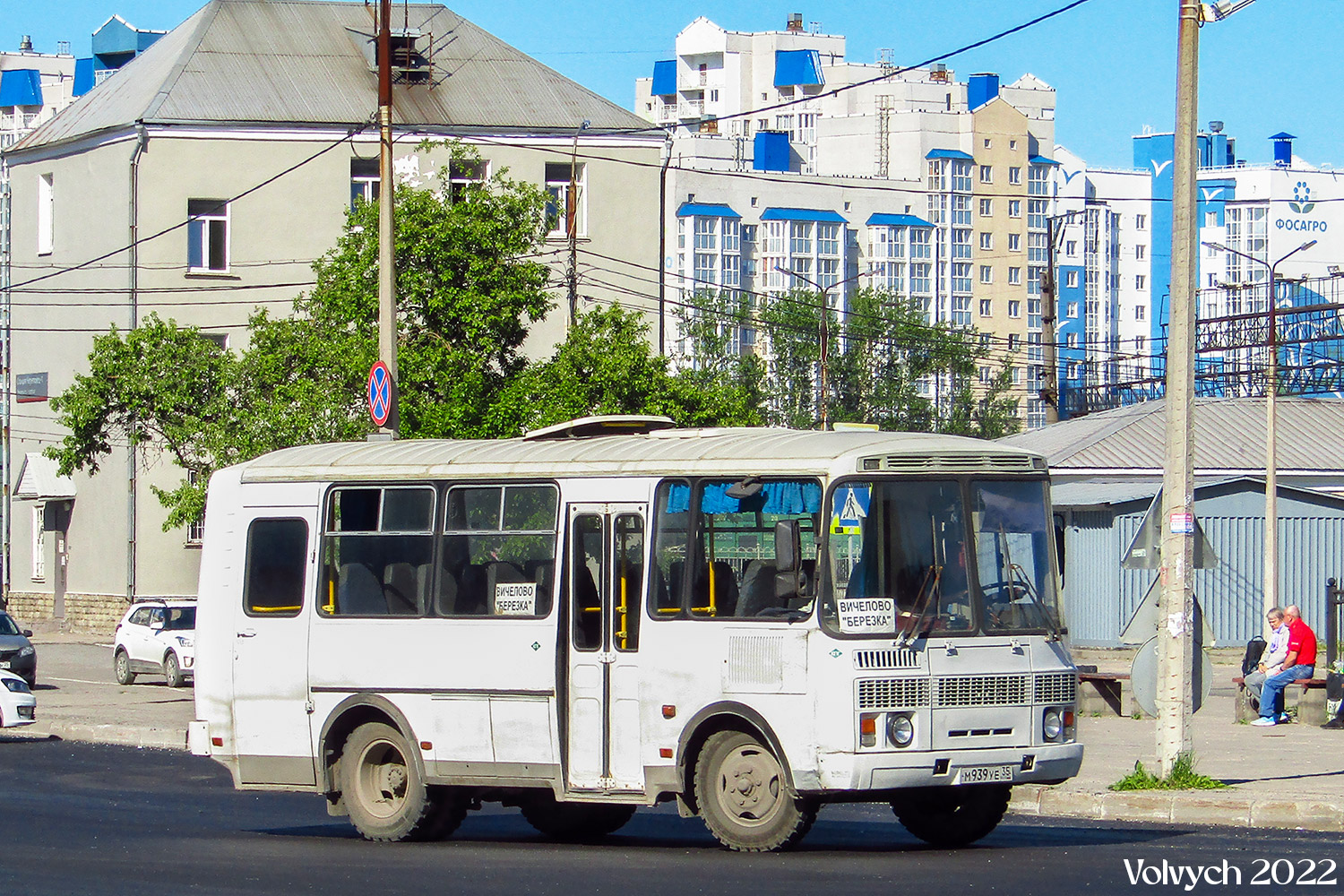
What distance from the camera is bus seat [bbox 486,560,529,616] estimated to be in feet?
44.9

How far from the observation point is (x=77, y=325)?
51125mm

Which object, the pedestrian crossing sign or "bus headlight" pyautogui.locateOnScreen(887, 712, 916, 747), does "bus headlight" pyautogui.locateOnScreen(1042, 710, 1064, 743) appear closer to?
"bus headlight" pyautogui.locateOnScreen(887, 712, 916, 747)

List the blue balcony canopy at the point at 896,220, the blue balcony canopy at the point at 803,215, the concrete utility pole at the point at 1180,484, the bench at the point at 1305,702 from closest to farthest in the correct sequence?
the concrete utility pole at the point at 1180,484
the bench at the point at 1305,702
the blue balcony canopy at the point at 803,215
the blue balcony canopy at the point at 896,220

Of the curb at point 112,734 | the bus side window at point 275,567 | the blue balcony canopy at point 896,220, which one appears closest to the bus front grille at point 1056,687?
the bus side window at point 275,567

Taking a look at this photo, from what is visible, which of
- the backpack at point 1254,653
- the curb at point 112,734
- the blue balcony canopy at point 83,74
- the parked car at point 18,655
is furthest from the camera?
the blue balcony canopy at point 83,74

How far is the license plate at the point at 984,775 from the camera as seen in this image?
12.3 meters

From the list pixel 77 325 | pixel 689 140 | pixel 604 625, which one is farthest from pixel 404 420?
pixel 689 140

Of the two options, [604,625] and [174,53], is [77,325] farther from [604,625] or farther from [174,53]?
[604,625]

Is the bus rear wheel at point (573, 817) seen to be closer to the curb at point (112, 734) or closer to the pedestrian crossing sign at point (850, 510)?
the pedestrian crossing sign at point (850, 510)

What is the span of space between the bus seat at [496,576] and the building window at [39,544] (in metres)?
42.4

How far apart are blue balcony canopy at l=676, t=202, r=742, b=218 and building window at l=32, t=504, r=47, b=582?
81.7 metres

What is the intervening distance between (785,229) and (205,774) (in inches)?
4626

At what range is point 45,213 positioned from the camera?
53219 mm

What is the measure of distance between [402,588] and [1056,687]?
469 centimetres
